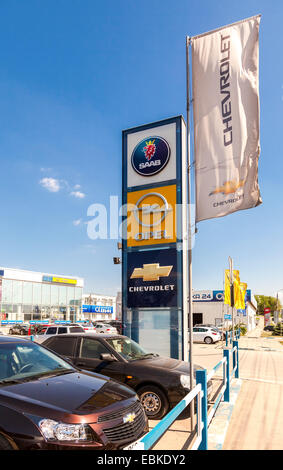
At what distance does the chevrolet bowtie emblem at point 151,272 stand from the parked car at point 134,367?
389cm

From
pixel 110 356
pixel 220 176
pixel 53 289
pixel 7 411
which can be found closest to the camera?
pixel 7 411

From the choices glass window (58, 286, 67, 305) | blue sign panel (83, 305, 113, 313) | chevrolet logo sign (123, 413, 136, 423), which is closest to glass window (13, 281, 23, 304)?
glass window (58, 286, 67, 305)

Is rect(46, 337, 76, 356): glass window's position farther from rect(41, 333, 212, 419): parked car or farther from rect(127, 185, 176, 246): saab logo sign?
rect(127, 185, 176, 246): saab logo sign

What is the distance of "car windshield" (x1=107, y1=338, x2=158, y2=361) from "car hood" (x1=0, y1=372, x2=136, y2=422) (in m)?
2.72

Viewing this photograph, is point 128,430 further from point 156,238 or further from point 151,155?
point 151,155

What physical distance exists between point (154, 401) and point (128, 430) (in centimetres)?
301

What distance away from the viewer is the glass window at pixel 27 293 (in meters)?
46.6

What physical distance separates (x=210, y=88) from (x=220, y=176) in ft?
4.81

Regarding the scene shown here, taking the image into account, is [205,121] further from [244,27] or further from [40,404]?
[40,404]

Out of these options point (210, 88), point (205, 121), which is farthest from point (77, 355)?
point (210, 88)

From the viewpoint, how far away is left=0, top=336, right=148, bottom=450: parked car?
3377mm

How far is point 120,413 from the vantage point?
395 cm

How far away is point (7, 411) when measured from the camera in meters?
3.55

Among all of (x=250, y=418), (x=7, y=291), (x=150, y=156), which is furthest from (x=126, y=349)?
(x=7, y=291)
